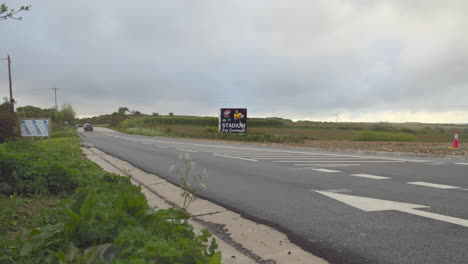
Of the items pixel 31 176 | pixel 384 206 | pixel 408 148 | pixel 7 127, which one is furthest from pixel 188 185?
pixel 7 127

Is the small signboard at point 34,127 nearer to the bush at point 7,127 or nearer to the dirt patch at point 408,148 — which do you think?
the bush at point 7,127

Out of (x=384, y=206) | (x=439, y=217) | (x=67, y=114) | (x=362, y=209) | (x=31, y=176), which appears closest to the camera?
(x=439, y=217)

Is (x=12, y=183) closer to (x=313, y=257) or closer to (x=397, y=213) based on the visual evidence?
(x=313, y=257)

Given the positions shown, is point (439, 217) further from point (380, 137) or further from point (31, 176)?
point (380, 137)

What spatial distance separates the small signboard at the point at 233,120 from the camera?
33.3 meters

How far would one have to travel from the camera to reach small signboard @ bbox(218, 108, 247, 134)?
109 ft

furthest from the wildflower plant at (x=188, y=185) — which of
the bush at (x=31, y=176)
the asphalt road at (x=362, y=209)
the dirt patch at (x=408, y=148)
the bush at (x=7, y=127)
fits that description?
the bush at (x=7, y=127)

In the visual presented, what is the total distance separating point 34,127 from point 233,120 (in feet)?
55.7

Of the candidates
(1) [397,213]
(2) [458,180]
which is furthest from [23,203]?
(2) [458,180]

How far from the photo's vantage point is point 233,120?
3369 cm

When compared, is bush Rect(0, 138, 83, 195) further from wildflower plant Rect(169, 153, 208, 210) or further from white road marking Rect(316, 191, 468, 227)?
white road marking Rect(316, 191, 468, 227)

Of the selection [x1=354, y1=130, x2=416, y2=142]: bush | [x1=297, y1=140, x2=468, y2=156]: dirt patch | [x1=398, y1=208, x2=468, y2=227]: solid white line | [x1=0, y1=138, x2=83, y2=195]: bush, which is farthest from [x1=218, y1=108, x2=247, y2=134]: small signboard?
[x1=398, y1=208, x2=468, y2=227]: solid white line

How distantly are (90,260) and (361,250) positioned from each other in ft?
8.72

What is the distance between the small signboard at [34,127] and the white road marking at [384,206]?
2274 cm
